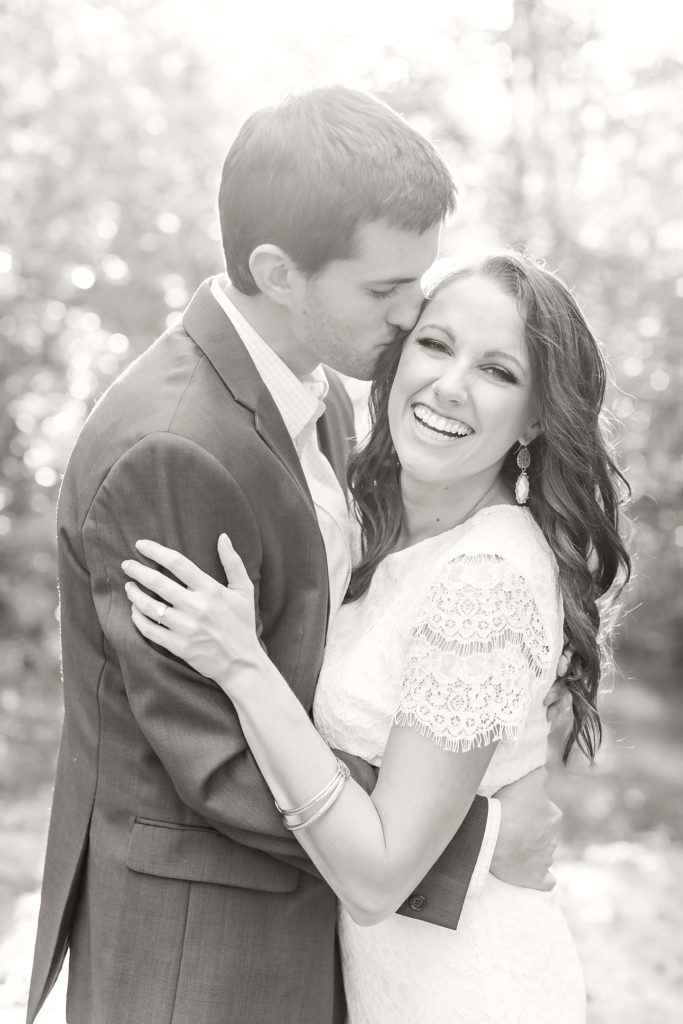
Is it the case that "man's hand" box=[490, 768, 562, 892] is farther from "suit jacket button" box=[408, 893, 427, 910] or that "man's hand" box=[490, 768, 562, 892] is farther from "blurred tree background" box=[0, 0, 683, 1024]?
"blurred tree background" box=[0, 0, 683, 1024]

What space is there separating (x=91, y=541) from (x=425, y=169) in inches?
44.5

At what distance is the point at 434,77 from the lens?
7.15 metres

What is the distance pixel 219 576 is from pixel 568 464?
2.75ft

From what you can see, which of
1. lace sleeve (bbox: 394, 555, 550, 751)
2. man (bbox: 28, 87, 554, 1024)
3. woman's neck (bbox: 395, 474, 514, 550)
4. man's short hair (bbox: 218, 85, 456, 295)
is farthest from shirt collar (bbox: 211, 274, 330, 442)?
lace sleeve (bbox: 394, 555, 550, 751)

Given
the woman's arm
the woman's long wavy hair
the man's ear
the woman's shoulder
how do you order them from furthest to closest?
the man's ear, the woman's long wavy hair, the woman's shoulder, the woman's arm

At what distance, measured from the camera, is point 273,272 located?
2.57 m

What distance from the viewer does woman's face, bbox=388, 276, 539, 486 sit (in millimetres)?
2449

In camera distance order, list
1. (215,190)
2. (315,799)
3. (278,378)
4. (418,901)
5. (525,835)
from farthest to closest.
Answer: (215,190), (278,378), (525,835), (418,901), (315,799)

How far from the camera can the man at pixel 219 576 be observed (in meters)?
2.18

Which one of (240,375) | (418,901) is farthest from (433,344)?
(418,901)

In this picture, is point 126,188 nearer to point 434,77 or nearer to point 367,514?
point 434,77

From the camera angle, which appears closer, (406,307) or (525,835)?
(525,835)

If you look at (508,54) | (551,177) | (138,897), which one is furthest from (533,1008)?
(508,54)

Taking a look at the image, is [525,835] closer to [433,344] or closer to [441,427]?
[441,427]
